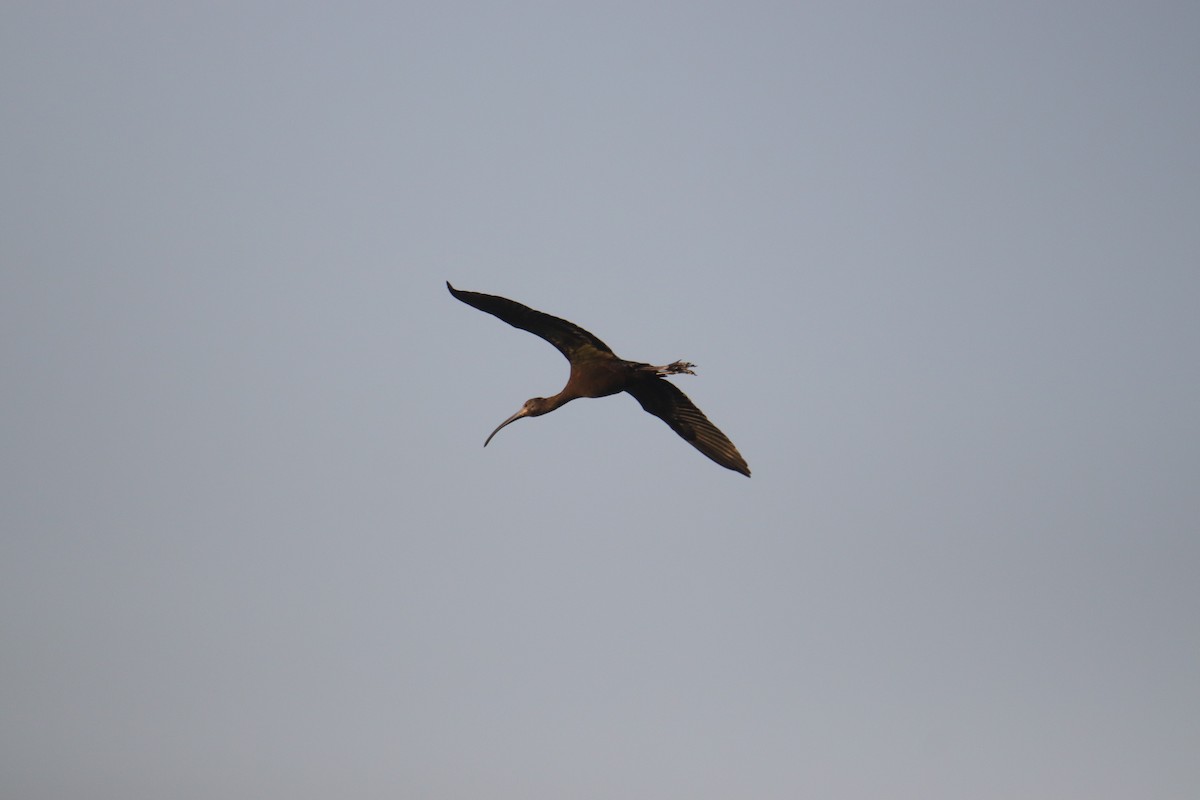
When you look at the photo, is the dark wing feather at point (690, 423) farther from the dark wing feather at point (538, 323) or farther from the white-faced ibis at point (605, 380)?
the dark wing feather at point (538, 323)

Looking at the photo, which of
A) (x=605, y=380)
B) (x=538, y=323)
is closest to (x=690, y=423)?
(x=605, y=380)

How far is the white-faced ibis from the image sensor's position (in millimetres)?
27453

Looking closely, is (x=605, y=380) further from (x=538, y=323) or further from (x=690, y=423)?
(x=690, y=423)

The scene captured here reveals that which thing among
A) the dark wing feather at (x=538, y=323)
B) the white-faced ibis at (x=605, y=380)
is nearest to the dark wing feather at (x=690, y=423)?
the white-faced ibis at (x=605, y=380)

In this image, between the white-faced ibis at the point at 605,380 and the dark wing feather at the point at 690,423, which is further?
the dark wing feather at the point at 690,423

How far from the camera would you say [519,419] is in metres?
30.3

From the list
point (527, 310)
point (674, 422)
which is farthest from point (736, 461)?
point (527, 310)

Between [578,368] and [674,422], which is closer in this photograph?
[578,368]

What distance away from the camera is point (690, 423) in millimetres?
31344

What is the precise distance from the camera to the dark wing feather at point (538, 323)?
27.1 metres

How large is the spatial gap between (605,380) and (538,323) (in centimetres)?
203

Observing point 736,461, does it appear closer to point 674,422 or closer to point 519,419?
point 674,422

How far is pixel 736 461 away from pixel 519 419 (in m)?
4.87

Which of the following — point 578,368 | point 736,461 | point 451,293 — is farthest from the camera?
point 736,461
